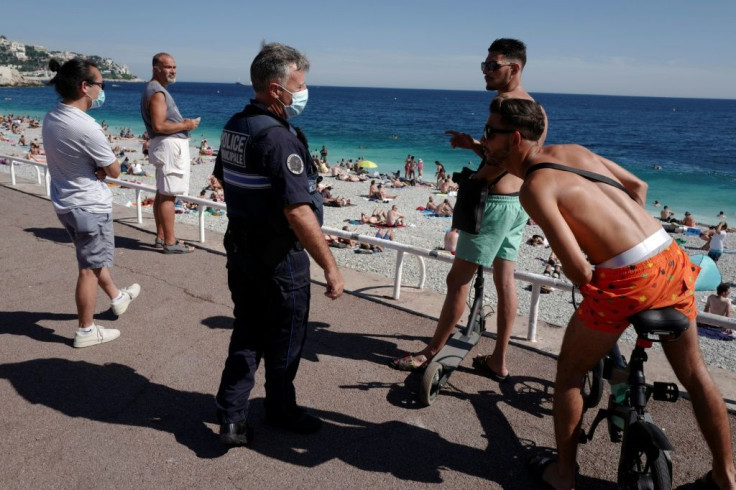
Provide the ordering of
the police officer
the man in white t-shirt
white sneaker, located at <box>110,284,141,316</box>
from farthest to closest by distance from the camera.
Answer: white sneaker, located at <box>110,284,141,316</box> < the man in white t-shirt < the police officer

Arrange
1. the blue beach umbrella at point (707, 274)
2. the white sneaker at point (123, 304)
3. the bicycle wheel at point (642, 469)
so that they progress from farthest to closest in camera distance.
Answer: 1. the blue beach umbrella at point (707, 274)
2. the white sneaker at point (123, 304)
3. the bicycle wheel at point (642, 469)

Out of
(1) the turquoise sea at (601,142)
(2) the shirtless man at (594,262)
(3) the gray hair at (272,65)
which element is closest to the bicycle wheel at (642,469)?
(2) the shirtless man at (594,262)

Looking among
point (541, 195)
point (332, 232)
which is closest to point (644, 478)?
point (541, 195)

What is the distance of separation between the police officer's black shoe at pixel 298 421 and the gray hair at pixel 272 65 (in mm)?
1804

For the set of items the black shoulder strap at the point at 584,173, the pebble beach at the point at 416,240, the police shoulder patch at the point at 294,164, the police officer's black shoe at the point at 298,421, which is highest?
the black shoulder strap at the point at 584,173

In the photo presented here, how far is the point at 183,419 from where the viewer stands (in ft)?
11.3

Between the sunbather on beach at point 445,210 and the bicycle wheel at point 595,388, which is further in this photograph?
the sunbather on beach at point 445,210

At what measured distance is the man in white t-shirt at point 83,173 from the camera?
4.04 m

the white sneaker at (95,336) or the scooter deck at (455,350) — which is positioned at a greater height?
the scooter deck at (455,350)

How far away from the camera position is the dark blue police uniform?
2.85 m

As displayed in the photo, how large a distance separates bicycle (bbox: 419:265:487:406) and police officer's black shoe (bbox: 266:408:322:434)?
2.35 feet

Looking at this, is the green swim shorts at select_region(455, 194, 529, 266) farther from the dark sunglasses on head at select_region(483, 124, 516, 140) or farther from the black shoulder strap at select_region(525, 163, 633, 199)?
the black shoulder strap at select_region(525, 163, 633, 199)

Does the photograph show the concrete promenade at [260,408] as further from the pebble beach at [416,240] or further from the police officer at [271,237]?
the pebble beach at [416,240]

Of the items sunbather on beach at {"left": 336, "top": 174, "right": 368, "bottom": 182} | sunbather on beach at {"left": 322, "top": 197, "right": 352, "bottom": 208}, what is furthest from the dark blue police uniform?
sunbather on beach at {"left": 336, "top": 174, "right": 368, "bottom": 182}
